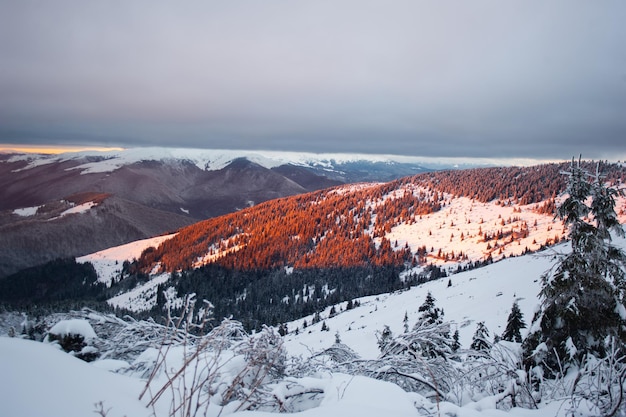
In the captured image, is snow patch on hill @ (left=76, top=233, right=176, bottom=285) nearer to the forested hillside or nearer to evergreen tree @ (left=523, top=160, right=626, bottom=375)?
the forested hillside

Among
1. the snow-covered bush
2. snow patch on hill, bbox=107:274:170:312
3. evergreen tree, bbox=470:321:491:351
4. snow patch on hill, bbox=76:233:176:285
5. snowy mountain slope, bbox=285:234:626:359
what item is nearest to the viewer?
the snow-covered bush

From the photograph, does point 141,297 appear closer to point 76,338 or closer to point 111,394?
point 76,338

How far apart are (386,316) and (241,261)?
9282 centimetres

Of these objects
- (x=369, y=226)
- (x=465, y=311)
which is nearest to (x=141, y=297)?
(x=369, y=226)

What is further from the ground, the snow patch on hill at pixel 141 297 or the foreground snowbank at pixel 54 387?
the foreground snowbank at pixel 54 387

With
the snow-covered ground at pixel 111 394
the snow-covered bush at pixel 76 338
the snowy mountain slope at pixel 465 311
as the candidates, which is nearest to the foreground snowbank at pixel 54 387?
the snow-covered ground at pixel 111 394

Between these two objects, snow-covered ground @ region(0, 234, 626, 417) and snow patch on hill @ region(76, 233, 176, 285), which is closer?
snow-covered ground @ region(0, 234, 626, 417)

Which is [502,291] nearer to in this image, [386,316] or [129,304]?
[386,316]

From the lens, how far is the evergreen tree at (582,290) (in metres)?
6.38

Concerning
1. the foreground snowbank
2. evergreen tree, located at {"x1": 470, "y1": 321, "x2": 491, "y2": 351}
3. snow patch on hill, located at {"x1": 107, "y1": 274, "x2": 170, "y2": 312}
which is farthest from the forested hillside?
the foreground snowbank

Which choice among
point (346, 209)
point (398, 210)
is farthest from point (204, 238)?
point (398, 210)

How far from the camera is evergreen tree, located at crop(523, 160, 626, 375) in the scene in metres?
6.38

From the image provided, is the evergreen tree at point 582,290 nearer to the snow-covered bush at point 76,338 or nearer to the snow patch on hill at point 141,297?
the snow-covered bush at point 76,338

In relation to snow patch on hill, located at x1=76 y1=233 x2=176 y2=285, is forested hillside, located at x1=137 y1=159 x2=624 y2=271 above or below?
above
